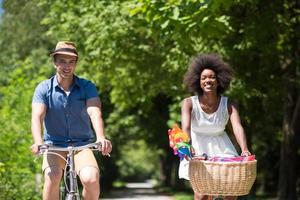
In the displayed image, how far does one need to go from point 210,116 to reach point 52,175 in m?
1.89

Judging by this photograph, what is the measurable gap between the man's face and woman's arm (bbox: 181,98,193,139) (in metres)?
1.33

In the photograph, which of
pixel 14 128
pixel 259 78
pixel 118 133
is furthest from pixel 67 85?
pixel 118 133

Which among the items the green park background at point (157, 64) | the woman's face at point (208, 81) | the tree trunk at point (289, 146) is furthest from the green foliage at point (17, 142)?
the tree trunk at point (289, 146)

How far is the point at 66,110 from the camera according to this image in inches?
228

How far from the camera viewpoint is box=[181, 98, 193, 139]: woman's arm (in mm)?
6434

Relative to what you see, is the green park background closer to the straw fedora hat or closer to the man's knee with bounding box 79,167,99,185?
the straw fedora hat

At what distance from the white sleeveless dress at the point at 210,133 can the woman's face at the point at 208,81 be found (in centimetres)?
16

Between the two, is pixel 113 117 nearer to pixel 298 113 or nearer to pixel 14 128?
pixel 298 113

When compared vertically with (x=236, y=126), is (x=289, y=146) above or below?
below

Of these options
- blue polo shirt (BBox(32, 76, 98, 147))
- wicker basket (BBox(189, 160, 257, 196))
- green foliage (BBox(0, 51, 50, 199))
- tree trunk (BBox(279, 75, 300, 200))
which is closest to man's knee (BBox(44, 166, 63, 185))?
blue polo shirt (BBox(32, 76, 98, 147))

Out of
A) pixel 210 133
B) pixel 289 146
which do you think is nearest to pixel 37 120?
pixel 210 133

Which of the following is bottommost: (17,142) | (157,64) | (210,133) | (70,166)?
(70,166)

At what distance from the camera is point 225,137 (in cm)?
659

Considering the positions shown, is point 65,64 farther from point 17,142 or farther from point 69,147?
point 17,142
